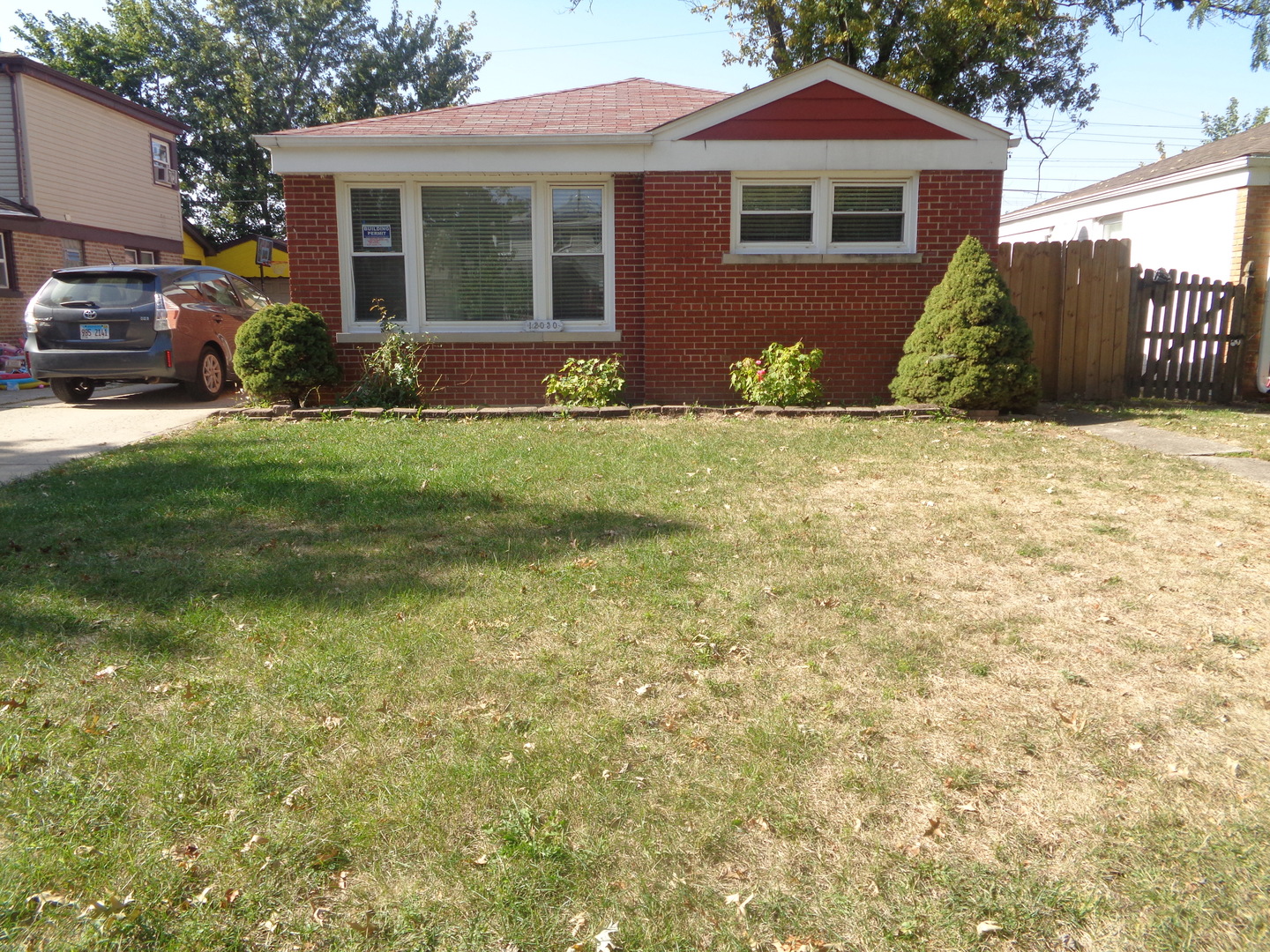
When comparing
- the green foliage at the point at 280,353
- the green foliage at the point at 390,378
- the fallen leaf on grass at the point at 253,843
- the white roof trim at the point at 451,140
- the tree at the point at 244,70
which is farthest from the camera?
the tree at the point at 244,70

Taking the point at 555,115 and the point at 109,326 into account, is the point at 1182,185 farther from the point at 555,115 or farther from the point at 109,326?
the point at 109,326

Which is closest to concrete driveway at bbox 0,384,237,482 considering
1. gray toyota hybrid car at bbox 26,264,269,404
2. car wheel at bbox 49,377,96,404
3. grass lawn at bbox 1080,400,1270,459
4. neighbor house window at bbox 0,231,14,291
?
car wheel at bbox 49,377,96,404

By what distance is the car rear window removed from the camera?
39.4 ft

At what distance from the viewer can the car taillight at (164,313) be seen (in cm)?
1205

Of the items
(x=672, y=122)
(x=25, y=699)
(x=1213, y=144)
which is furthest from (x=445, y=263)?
(x=1213, y=144)

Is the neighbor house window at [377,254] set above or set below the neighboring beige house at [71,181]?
below

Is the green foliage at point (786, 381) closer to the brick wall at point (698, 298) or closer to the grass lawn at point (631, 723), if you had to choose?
the brick wall at point (698, 298)

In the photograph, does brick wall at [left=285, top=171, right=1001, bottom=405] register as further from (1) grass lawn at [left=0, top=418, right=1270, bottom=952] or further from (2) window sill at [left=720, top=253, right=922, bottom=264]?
(1) grass lawn at [left=0, top=418, right=1270, bottom=952]

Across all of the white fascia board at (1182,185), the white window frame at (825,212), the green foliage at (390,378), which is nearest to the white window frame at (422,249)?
the green foliage at (390,378)

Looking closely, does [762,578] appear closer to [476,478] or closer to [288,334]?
[476,478]

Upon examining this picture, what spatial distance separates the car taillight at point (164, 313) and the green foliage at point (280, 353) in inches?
68.2

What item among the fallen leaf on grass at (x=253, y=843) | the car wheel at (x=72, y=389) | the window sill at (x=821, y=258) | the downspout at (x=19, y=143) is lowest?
the fallen leaf on grass at (x=253, y=843)

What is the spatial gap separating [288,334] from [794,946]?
395 inches

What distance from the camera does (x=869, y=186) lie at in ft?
38.5
